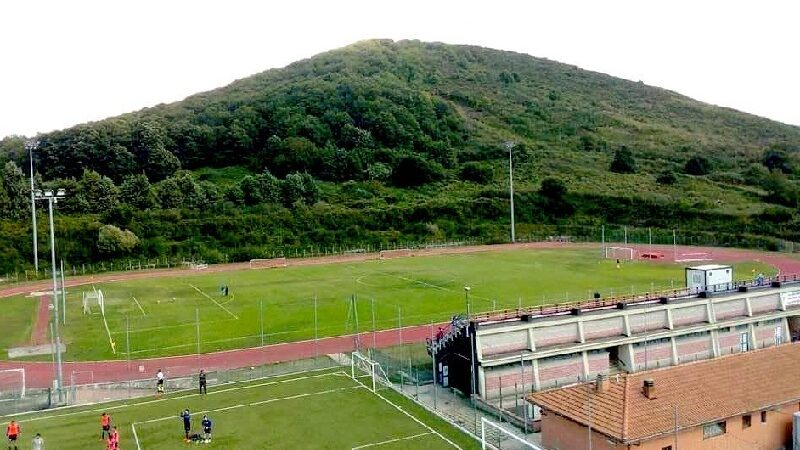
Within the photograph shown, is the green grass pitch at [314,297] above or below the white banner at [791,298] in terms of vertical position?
below

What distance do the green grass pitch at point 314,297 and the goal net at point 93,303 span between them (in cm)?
55

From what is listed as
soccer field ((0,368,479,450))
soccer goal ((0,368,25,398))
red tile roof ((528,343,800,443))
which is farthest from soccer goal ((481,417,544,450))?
soccer goal ((0,368,25,398))

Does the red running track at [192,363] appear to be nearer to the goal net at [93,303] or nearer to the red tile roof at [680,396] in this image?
the goal net at [93,303]

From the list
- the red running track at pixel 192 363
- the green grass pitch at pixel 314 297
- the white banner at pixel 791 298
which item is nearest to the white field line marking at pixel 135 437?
the red running track at pixel 192 363

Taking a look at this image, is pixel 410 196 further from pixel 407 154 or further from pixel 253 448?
pixel 253 448

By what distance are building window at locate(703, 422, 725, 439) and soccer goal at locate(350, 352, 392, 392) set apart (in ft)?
43.9

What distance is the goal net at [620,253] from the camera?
7162 cm

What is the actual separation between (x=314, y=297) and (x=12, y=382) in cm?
2306

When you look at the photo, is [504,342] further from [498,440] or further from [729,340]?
[729,340]

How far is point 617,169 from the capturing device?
398 ft

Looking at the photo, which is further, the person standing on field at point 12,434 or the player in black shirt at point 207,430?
the player in black shirt at point 207,430

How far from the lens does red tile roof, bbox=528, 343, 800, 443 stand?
2129cm

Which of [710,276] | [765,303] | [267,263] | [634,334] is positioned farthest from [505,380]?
[267,263]

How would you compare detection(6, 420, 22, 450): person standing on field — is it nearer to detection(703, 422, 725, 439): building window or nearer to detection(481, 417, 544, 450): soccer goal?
detection(481, 417, 544, 450): soccer goal
